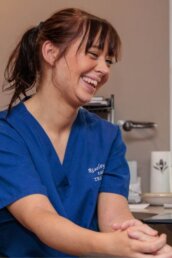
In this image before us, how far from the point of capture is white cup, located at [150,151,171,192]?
6.18 ft

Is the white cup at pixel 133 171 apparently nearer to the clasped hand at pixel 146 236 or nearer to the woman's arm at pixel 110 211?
the woman's arm at pixel 110 211

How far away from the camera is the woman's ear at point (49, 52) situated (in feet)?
3.78

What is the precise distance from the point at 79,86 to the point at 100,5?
3.21ft

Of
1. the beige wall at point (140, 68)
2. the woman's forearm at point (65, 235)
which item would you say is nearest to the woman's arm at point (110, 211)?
the woman's forearm at point (65, 235)

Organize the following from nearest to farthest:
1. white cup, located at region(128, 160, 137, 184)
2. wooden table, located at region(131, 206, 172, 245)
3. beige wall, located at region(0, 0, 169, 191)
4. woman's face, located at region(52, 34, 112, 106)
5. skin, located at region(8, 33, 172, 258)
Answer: skin, located at region(8, 33, 172, 258) → woman's face, located at region(52, 34, 112, 106) → wooden table, located at region(131, 206, 172, 245) → white cup, located at region(128, 160, 137, 184) → beige wall, located at region(0, 0, 169, 191)

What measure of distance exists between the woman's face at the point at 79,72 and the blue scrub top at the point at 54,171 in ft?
0.35

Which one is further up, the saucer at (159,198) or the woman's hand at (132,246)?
the woman's hand at (132,246)

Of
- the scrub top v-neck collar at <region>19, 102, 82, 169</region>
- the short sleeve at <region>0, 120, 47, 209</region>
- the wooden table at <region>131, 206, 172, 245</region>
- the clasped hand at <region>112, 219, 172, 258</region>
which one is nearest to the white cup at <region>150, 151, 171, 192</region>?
the wooden table at <region>131, 206, 172, 245</region>

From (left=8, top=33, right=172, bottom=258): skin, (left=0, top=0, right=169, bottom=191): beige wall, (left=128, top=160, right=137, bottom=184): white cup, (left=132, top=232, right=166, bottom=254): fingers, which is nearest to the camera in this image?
Result: (left=132, top=232, right=166, bottom=254): fingers

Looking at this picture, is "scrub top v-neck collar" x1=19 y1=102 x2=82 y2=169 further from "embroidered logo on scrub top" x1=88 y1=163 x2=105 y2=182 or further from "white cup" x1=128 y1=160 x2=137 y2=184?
"white cup" x1=128 y1=160 x2=137 y2=184

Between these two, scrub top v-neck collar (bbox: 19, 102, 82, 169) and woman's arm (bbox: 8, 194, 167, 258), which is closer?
woman's arm (bbox: 8, 194, 167, 258)

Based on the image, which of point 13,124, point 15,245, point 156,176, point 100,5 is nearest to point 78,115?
point 13,124

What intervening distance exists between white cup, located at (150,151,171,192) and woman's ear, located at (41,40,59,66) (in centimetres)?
88

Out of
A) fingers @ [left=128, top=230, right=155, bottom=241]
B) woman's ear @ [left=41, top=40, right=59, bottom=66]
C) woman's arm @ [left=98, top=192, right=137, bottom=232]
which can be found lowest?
woman's arm @ [left=98, top=192, right=137, bottom=232]
